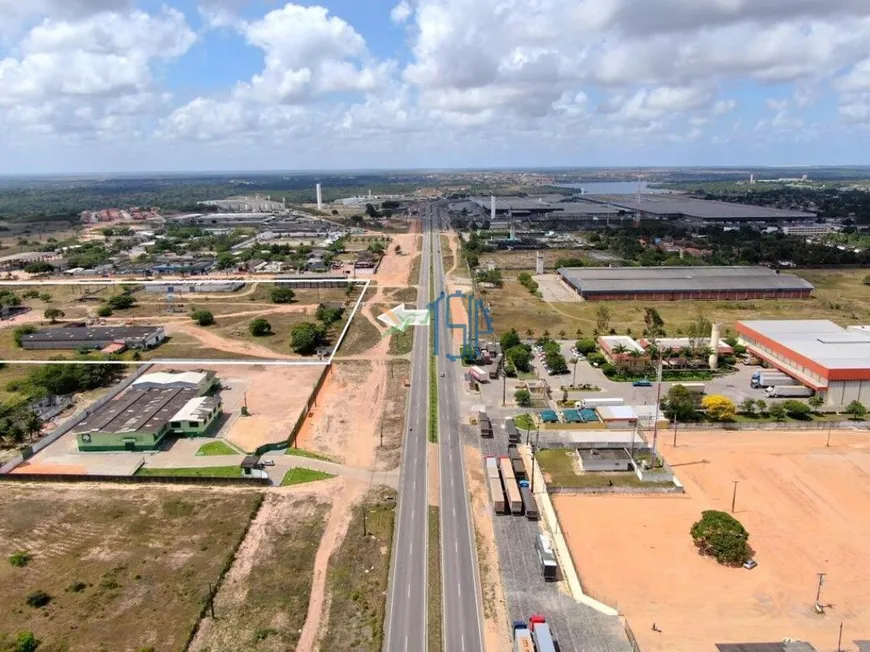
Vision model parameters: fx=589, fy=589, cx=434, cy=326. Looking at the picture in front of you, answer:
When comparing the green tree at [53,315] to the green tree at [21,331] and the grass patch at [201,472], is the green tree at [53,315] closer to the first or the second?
the green tree at [21,331]

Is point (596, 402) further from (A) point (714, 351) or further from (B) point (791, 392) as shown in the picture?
(B) point (791, 392)

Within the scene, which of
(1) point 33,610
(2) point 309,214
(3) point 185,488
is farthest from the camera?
(2) point 309,214

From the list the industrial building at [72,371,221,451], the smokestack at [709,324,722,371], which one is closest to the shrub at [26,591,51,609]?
the industrial building at [72,371,221,451]

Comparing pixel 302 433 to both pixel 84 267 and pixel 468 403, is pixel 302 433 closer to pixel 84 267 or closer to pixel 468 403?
pixel 468 403

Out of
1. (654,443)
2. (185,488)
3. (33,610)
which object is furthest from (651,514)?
(33,610)

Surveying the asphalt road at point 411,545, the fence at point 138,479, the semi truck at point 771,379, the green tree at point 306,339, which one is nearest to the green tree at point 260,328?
the green tree at point 306,339

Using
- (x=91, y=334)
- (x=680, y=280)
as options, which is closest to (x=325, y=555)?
(x=91, y=334)

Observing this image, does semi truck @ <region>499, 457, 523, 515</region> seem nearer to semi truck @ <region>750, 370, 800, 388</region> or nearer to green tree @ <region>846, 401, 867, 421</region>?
semi truck @ <region>750, 370, 800, 388</region>
